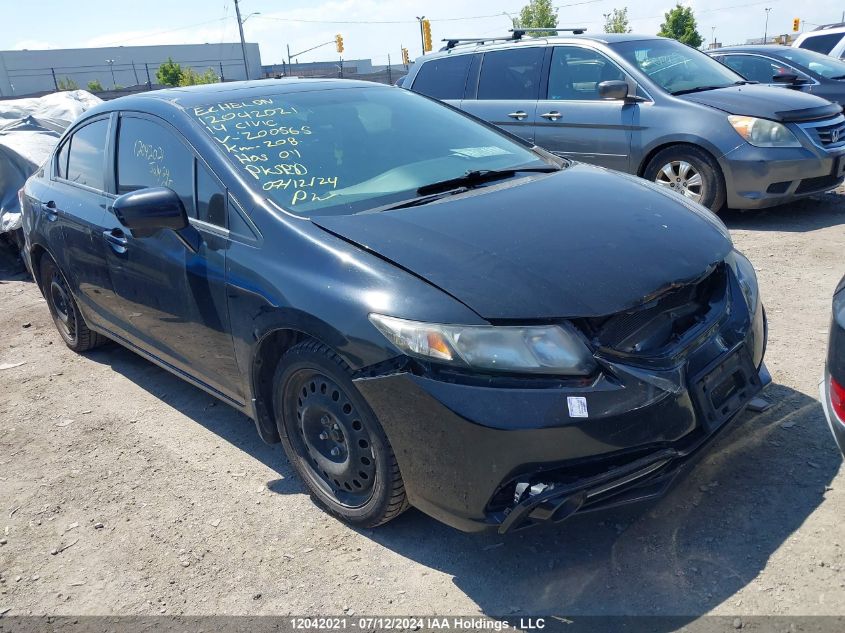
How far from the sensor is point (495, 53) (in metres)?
8.00

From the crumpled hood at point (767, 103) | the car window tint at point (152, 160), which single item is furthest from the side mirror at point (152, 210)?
the crumpled hood at point (767, 103)

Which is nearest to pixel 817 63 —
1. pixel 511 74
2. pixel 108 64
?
pixel 511 74

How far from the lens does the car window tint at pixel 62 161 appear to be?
15.5ft

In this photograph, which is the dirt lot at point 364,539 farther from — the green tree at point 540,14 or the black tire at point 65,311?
the green tree at point 540,14

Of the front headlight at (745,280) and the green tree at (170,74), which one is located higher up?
the green tree at (170,74)

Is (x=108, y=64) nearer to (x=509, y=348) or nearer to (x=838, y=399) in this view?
(x=509, y=348)

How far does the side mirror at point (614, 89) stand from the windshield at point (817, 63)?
4642 millimetres

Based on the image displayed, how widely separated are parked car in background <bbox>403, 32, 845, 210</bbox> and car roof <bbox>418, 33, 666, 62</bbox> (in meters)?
0.02

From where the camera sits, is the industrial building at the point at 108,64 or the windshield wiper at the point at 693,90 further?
the industrial building at the point at 108,64

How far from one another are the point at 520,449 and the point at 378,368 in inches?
21.7

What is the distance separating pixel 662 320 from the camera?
260 centimetres

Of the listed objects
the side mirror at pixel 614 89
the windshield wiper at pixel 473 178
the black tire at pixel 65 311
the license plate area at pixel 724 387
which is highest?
the side mirror at pixel 614 89

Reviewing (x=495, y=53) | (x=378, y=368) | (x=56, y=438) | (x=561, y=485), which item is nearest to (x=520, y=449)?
(x=561, y=485)

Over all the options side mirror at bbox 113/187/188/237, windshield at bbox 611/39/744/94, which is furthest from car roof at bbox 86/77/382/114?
windshield at bbox 611/39/744/94
